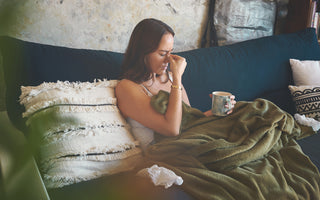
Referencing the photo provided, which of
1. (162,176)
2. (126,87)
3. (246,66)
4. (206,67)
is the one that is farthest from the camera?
(246,66)

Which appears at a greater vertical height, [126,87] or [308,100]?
[126,87]

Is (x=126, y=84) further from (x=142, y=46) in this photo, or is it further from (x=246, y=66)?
(x=246, y=66)

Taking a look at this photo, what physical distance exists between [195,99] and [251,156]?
63cm

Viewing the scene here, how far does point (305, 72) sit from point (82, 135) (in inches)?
65.0

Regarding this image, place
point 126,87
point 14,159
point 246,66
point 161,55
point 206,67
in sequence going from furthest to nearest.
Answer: point 246,66, point 206,67, point 161,55, point 126,87, point 14,159

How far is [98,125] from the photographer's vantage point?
1079 mm

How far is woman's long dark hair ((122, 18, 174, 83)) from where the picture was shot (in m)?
1.29

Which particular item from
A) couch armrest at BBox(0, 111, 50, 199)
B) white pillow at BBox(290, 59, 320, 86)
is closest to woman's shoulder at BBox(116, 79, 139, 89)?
couch armrest at BBox(0, 111, 50, 199)

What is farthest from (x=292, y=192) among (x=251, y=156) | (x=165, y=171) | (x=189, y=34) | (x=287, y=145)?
(x=189, y=34)

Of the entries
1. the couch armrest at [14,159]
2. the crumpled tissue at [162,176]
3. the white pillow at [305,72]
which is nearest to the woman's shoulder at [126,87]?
the crumpled tissue at [162,176]

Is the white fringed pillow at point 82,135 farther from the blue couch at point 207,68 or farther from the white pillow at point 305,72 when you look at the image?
the white pillow at point 305,72

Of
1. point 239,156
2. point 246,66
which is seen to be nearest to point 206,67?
point 246,66

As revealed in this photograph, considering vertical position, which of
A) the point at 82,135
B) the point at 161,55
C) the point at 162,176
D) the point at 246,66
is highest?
the point at 161,55

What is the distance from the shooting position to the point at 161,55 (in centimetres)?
134
